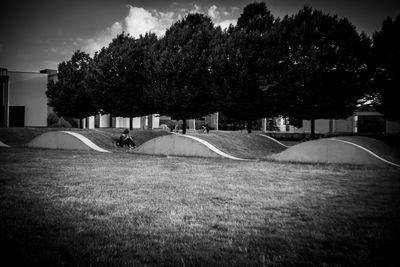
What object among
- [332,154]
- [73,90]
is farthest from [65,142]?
[332,154]

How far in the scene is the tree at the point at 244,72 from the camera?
73.2 ft

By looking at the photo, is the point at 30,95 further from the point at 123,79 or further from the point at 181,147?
the point at 181,147

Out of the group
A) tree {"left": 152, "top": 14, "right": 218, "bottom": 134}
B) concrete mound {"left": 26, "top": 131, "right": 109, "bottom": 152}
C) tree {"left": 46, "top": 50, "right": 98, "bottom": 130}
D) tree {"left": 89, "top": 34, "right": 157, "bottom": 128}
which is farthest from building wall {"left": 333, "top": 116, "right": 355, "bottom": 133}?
concrete mound {"left": 26, "top": 131, "right": 109, "bottom": 152}

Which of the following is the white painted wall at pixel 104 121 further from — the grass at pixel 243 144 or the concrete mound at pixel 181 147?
the concrete mound at pixel 181 147

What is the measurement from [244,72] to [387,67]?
9.08 meters

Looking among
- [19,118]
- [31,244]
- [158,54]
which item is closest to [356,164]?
[31,244]

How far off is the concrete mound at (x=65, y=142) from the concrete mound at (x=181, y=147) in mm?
3931

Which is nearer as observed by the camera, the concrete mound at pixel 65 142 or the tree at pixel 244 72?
the concrete mound at pixel 65 142

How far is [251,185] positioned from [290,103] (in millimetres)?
14893

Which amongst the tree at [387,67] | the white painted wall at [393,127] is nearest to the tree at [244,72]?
the tree at [387,67]

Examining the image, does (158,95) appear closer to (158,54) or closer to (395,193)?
(158,54)

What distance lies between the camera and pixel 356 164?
13.0m

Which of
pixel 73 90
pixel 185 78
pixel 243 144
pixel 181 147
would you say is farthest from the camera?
pixel 73 90

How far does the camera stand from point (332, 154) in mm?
13859
